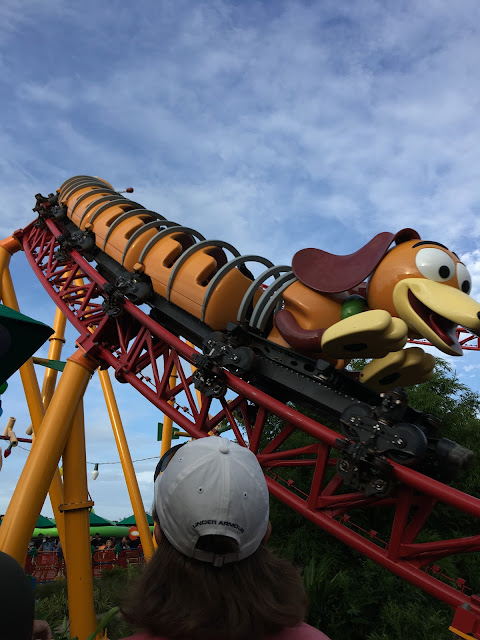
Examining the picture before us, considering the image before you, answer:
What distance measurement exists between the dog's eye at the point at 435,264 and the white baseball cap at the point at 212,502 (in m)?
2.62

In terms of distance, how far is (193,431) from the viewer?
4371mm

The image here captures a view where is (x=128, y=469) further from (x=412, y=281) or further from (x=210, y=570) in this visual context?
(x=210, y=570)

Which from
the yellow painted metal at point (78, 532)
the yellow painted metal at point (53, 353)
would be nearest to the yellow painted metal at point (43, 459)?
the yellow painted metal at point (78, 532)

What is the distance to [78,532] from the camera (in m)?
4.76

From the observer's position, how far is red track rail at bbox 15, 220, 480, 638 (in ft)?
9.27

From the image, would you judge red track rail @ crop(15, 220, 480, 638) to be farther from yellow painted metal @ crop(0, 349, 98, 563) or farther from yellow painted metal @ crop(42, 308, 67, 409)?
yellow painted metal @ crop(42, 308, 67, 409)

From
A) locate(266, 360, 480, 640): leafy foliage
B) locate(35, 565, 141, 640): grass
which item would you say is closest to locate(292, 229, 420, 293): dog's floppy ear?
locate(266, 360, 480, 640): leafy foliage

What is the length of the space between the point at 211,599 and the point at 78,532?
4427mm

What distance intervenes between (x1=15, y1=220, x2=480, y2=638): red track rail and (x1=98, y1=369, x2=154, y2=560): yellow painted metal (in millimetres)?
1615

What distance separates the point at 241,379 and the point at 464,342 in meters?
7.28

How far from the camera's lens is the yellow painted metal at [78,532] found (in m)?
4.49

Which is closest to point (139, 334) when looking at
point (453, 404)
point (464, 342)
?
point (453, 404)

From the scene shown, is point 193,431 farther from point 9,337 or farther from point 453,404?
point 453,404

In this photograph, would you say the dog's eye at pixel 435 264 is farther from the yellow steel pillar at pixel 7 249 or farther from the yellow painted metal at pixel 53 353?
the yellow steel pillar at pixel 7 249
